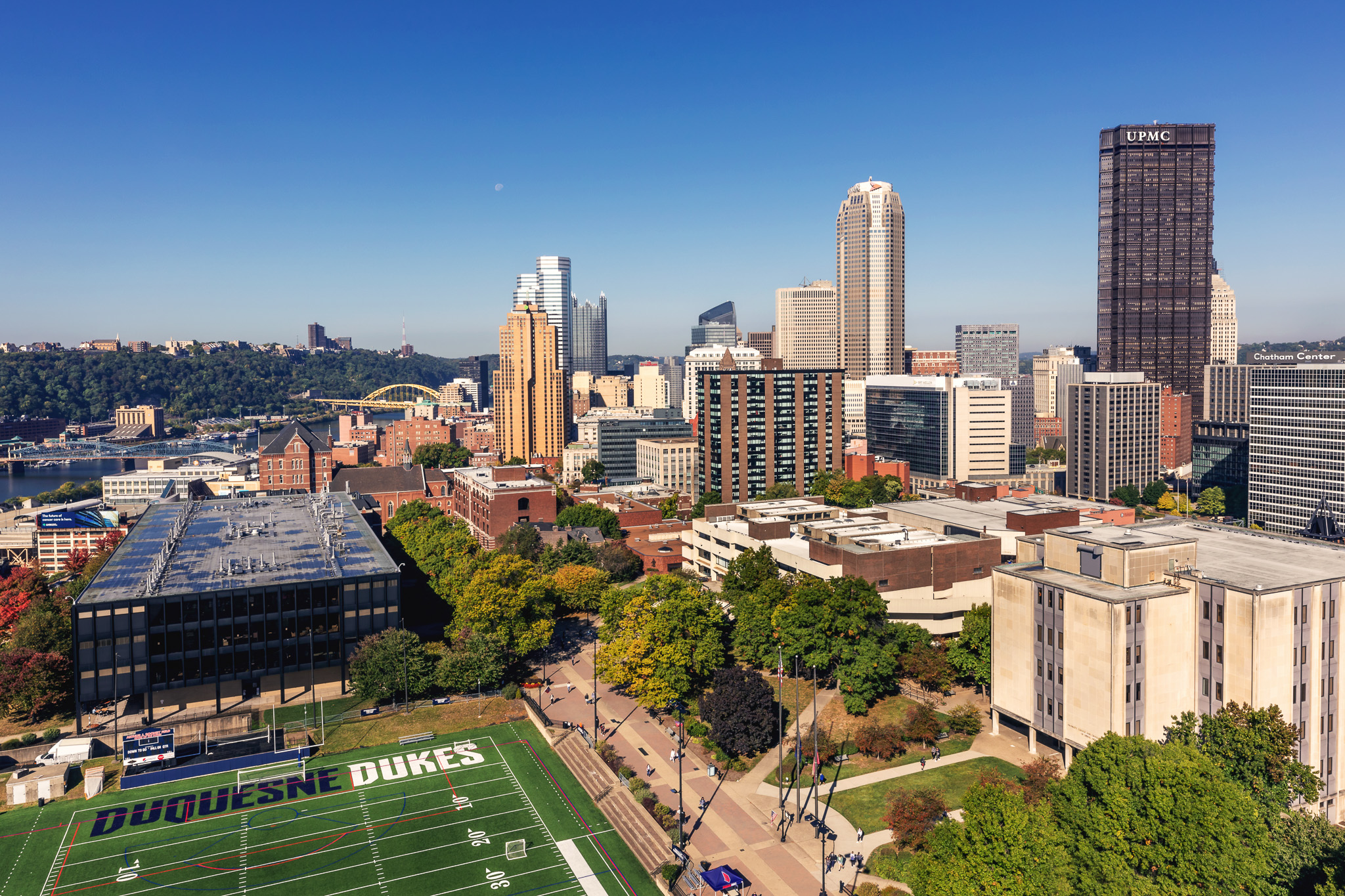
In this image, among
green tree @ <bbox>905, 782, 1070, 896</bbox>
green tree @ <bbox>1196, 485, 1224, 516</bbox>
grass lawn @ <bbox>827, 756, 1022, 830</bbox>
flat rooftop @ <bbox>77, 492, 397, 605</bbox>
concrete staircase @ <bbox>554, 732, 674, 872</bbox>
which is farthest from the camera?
green tree @ <bbox>1196, 485, 1224, 516</bbox>

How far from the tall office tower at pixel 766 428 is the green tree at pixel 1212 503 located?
7577cm

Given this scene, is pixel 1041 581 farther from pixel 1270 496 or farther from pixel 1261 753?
pixel 1270 496

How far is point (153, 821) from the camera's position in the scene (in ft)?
194

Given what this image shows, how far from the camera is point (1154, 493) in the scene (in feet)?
642

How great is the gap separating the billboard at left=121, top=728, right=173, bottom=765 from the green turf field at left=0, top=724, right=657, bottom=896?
3034mm

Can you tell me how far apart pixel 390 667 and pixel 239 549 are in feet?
104

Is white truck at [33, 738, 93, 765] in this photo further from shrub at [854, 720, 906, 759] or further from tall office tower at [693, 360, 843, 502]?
tall office tower at [693, 360, 843, 502]

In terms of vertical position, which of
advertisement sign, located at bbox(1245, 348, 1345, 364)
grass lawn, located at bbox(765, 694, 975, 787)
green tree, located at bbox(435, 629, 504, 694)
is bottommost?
grass lawn, located at bbox(765, 694, 975, 787)

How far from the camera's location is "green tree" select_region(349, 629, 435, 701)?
254 ft

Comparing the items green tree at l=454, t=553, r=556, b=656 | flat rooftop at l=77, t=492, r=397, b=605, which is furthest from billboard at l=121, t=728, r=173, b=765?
green tree at l=454, t=553, r=556, b=656

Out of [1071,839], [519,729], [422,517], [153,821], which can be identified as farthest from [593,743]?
[422,517]

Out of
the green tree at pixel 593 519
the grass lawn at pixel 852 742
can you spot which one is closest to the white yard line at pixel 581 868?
the grass lawn at pixel 852 742

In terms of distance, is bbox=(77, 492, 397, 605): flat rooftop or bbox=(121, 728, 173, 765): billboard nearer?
bbox=(121, 728, 173, 765): billboard

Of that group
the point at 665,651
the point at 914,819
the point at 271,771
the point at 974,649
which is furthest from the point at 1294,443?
the point at 271,771
